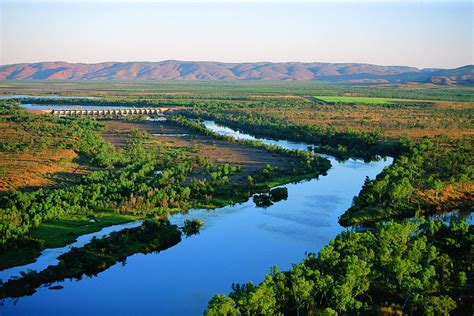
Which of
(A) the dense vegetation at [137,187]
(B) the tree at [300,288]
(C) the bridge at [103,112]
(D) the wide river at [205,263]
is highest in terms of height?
(C) the bridge at [103,112]

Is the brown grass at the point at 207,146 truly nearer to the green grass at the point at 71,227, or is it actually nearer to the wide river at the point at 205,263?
the wide river at the point at 205,263

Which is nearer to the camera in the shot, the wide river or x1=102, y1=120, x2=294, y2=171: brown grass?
the wide river

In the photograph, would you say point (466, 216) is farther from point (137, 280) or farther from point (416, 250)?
point (137, 280)

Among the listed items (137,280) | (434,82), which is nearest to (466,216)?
(137,280)

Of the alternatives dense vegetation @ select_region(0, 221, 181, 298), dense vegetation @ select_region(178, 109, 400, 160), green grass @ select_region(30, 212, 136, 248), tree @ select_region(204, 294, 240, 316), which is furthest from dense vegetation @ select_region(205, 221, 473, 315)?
dense vegetation @ select_region(178, 109, 400, 160)

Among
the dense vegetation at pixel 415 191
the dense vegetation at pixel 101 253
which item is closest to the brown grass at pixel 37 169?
the dense vegetation at pixel 101 253

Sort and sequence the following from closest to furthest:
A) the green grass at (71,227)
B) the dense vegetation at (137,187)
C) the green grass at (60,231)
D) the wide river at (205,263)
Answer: the wide river at (205,263), the green grass at (60,231), the green grass at (71,227), the dense vegetation at (137,187)

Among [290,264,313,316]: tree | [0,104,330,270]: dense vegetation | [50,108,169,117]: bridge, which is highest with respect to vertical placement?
[50,108,169,117]: bridge

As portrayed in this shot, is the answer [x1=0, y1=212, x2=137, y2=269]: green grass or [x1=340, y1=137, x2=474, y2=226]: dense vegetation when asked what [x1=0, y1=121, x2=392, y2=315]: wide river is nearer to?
[x1=340, y1=137, x2=474, y2=226]: dense vegetation
